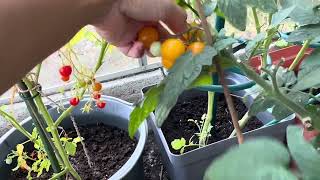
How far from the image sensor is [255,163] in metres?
0.24

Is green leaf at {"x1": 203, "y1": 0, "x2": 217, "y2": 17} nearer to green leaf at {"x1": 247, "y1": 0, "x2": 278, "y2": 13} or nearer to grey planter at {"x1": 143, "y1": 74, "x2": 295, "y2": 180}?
green leaf at {"x1": 247, "y1": 0, "x2": 278, "y2": 13}

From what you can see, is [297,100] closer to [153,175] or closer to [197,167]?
[197,167]

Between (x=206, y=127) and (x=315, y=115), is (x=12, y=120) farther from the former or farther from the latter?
(x=315, y=115)

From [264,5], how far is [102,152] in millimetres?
623

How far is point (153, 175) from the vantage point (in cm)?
111

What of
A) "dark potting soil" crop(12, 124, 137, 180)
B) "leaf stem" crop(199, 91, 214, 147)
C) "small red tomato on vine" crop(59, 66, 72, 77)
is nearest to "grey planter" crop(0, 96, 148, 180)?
"dark potting soil" crop(12, 124, 137, 180)

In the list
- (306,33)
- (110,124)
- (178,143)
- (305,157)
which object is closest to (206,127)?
(178,143)

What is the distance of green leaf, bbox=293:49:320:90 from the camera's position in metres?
0.45

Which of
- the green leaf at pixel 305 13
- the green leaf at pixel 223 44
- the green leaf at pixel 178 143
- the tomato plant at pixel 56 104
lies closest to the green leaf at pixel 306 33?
the green leaf at pixel 305 13

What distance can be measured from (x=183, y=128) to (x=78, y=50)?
423 mm

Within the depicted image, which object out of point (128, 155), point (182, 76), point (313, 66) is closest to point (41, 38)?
point (182, 76)

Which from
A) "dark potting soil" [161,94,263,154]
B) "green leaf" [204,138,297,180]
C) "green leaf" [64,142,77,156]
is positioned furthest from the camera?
"dark potting soil" [161,94,263,154]

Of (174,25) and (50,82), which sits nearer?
(174,25)

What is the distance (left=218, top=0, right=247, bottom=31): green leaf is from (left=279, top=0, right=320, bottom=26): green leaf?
0.26ft
